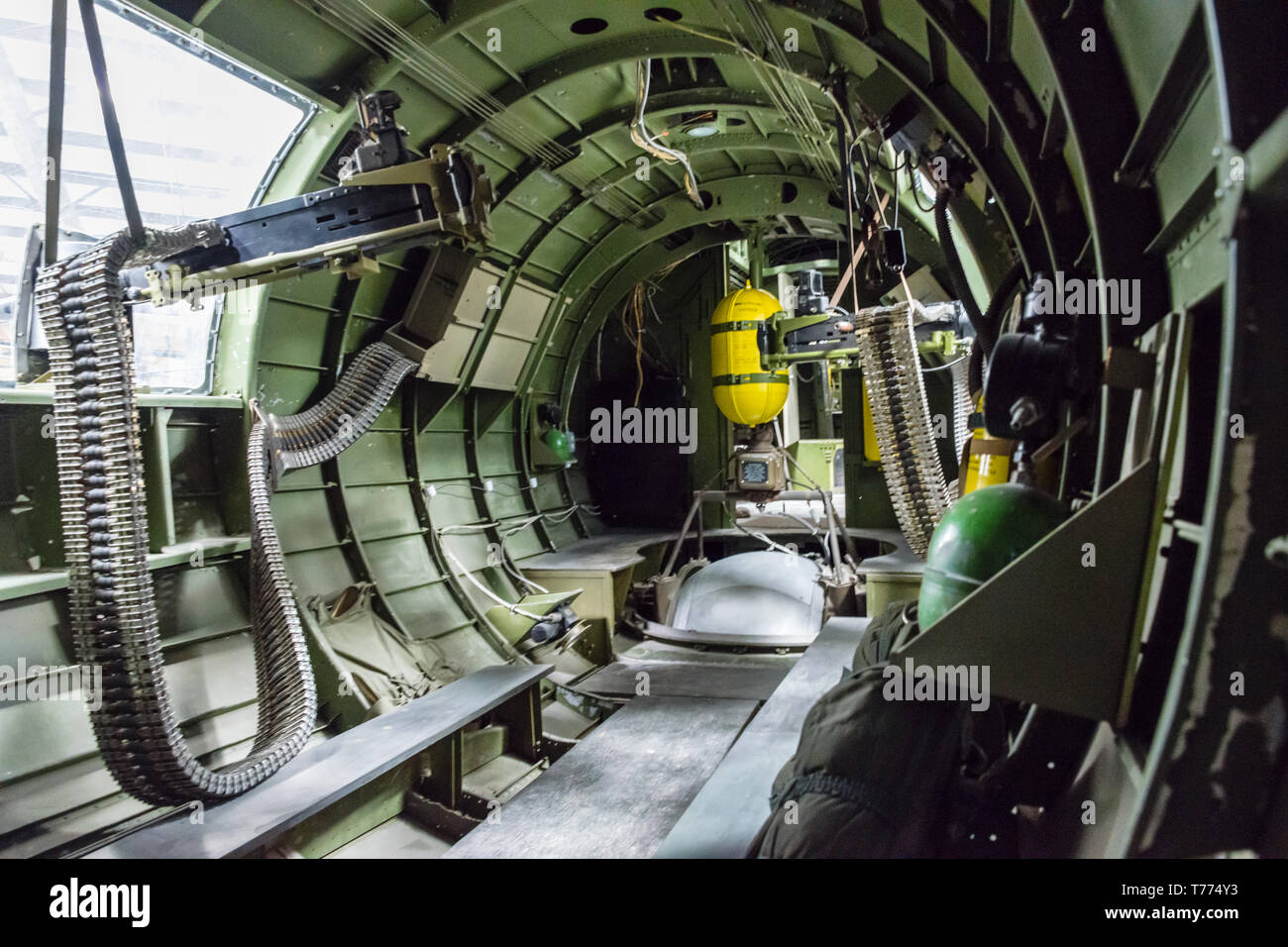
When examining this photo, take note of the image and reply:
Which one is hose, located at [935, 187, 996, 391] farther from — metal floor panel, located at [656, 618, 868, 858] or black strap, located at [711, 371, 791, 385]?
black strap, located at [711, 371, 791, 385]

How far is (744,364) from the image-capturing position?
900 cm

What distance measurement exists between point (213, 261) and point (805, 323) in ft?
20.2

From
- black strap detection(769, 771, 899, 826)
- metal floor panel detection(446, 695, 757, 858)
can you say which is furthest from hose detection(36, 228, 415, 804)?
black strap detection(769, 771, 899, 826)

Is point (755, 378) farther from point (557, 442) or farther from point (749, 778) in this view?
point (749, 778)

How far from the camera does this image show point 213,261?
3.42m

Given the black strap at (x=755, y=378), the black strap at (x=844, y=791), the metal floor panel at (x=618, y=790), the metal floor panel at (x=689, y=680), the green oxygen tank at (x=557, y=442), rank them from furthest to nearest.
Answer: the green oxygen tank at (x=557, y=442), the black strap at (x=755, y=378), the metal floor panel at (x=689, y=680), the metal floor panel at (x=618, y=790), the black strap at (x=844, y=791)

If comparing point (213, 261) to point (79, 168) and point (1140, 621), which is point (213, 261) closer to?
point (79, 168)

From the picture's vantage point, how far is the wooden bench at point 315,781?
2.75 meters

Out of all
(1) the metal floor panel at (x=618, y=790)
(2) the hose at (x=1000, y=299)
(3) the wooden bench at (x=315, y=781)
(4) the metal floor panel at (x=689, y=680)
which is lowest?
(4) the metal floor panel at (x=689, y=680)

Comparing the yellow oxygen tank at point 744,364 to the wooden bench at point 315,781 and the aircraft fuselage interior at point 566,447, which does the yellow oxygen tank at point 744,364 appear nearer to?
the aircraft fuselage interior at point 566,447

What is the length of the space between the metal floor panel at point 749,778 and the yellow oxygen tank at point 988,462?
112cm

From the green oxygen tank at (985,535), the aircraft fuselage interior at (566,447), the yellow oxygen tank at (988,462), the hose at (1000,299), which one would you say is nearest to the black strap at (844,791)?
the aircraft fuselage interior at (566,447)

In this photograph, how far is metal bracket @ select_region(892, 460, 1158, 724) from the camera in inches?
64.5
